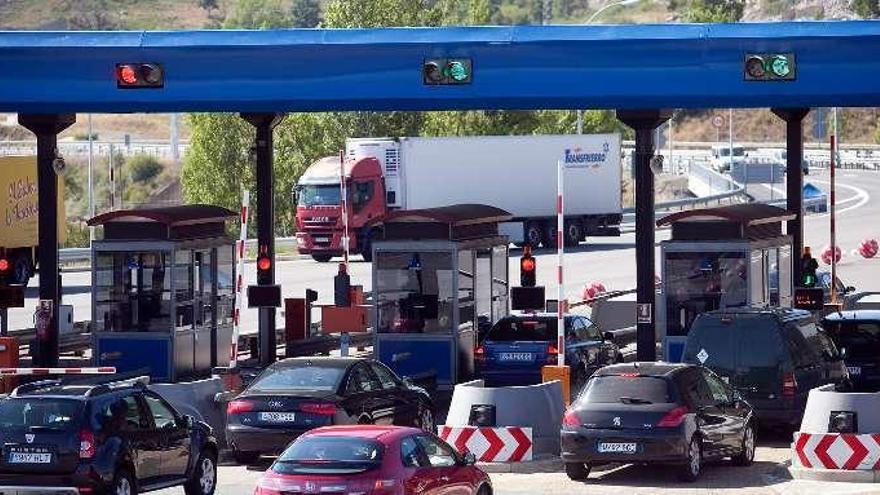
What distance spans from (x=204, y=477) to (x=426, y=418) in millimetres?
4614

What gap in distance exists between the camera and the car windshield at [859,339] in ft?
92.0

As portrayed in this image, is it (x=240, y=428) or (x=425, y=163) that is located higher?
(x=425, y=163)

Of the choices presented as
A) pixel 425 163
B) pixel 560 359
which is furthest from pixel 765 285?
pixel 425 163

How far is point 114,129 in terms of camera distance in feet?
505

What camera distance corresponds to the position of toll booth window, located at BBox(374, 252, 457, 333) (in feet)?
102

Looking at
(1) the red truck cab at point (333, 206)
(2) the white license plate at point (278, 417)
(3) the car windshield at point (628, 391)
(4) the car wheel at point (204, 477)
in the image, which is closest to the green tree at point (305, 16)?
(1) the red truck cab at point (333, 206)

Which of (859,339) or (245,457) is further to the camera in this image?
(859,339)

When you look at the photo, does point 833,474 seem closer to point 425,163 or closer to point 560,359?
point 560,359

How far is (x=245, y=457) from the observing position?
76.5 ft

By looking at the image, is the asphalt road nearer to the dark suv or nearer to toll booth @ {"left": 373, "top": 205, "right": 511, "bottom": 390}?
toll booth @ {"left": 373, "top": 205, "right": 511, "bottom": 390}

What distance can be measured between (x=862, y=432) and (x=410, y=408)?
5.43 metres

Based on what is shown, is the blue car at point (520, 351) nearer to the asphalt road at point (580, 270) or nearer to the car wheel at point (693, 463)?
the car wheel at point (693, 463)

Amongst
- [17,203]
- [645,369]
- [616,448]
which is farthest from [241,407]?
[17,203]

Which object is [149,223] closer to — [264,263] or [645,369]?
[264,263]
